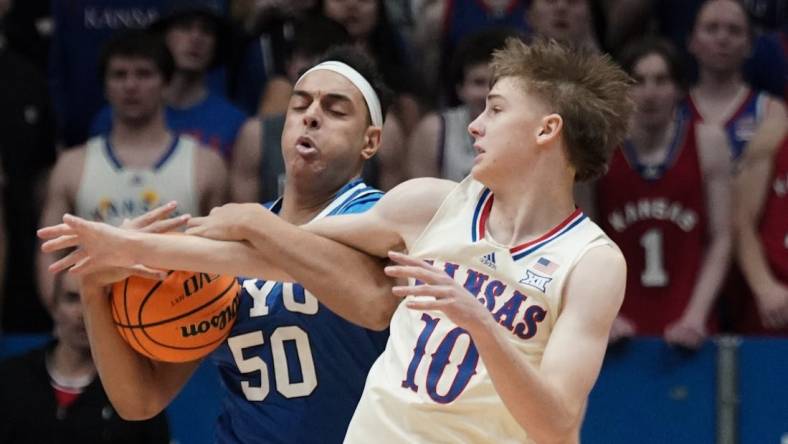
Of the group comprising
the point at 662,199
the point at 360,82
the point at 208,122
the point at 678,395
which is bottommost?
the point at 678,395

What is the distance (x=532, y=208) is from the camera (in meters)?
3.97

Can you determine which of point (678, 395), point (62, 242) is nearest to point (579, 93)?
point (62, 242)

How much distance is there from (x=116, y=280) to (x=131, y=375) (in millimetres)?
446

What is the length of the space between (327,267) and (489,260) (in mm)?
499

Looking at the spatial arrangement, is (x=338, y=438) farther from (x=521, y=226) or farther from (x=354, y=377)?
(x=521, y=226)

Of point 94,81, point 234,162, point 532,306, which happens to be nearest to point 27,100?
point 94,81

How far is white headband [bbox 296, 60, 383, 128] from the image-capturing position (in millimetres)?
4875

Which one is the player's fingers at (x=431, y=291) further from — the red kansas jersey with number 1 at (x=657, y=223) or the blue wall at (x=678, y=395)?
the red kansas jersey with number 1 at (x=657, y=223)

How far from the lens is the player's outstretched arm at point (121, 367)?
451 centimetres

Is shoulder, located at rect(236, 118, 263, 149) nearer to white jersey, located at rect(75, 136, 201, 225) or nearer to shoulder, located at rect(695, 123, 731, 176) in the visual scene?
white jersey, located at rect(75, 136, 201, 225)

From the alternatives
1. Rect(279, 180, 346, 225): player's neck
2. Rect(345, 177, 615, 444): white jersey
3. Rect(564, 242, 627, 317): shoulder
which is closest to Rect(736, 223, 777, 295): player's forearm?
Rect(279, 180, 346, 225): player's neck

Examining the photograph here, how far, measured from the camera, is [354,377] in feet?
15.4

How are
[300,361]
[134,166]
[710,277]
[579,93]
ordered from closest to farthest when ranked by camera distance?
1. [579,93]
2. [300,361]
3. [710,277]
4. [134,166]

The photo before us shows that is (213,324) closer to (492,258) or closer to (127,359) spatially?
(127,359)
